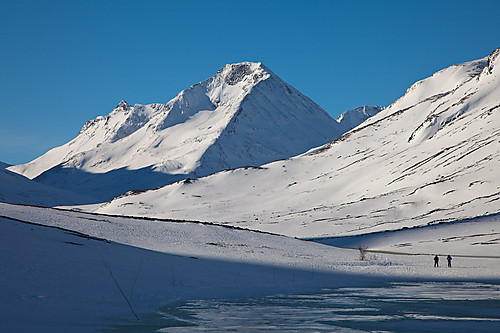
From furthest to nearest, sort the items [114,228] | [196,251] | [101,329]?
[114,228]
[196,251]
[101,329]

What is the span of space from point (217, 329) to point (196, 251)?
27.9m

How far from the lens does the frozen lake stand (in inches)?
579

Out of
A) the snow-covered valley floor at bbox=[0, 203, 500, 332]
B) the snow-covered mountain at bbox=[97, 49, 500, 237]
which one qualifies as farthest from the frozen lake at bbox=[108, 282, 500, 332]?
the snow-covered mountain at bbox=[97, 49, 500, 237]

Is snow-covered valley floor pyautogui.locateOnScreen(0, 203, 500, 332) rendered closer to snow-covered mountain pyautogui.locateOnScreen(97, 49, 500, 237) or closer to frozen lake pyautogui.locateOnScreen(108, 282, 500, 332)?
frozen lake pyautogui.locateOnScreen(108, 282, 500, 332)

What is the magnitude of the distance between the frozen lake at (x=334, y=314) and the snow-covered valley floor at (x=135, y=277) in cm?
22

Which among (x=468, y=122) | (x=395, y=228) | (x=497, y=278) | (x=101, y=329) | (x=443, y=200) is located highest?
(x=468, y=122)

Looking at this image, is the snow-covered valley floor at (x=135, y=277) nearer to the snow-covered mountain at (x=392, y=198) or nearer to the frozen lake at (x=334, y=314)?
the frozen lake at (x=334, y=314)

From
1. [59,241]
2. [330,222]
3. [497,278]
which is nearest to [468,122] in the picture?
[330,222]

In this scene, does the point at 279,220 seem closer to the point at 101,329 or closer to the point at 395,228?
the point at 395,228

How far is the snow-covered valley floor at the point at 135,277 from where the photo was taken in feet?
55.1

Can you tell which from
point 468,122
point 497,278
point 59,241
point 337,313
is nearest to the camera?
point 337,313

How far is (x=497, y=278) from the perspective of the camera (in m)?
37.8

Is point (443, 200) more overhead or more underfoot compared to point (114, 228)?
more overhead

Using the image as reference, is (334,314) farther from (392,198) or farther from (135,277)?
(392,198)
